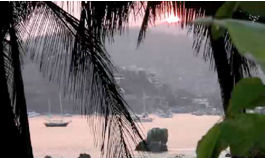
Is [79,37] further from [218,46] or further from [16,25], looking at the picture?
[218,46]

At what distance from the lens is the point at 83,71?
2.52m

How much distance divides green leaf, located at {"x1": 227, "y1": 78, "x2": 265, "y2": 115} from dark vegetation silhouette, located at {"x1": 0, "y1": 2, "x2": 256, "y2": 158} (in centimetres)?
182

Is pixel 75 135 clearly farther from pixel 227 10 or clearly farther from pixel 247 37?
pixel 247 37

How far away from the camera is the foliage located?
0.32m

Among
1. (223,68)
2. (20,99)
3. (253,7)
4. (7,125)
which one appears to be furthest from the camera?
(20,99)

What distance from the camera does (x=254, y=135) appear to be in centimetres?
40

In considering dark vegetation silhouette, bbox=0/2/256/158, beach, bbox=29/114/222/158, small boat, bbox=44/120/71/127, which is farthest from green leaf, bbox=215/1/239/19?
small boat, bbox=44/120/71/127

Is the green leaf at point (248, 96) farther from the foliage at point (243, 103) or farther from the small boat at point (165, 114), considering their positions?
the small boat at point (165, 114)

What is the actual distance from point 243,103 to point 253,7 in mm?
83

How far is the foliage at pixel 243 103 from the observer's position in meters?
0.32

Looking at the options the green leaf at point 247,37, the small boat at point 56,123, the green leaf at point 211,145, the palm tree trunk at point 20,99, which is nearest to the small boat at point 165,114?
the small boat at point 56,123

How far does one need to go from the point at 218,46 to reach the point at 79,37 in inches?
26.4

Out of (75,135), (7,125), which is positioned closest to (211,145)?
(7,125)

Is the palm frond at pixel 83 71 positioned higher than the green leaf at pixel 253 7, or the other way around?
the green leaf at pixel 253 7
